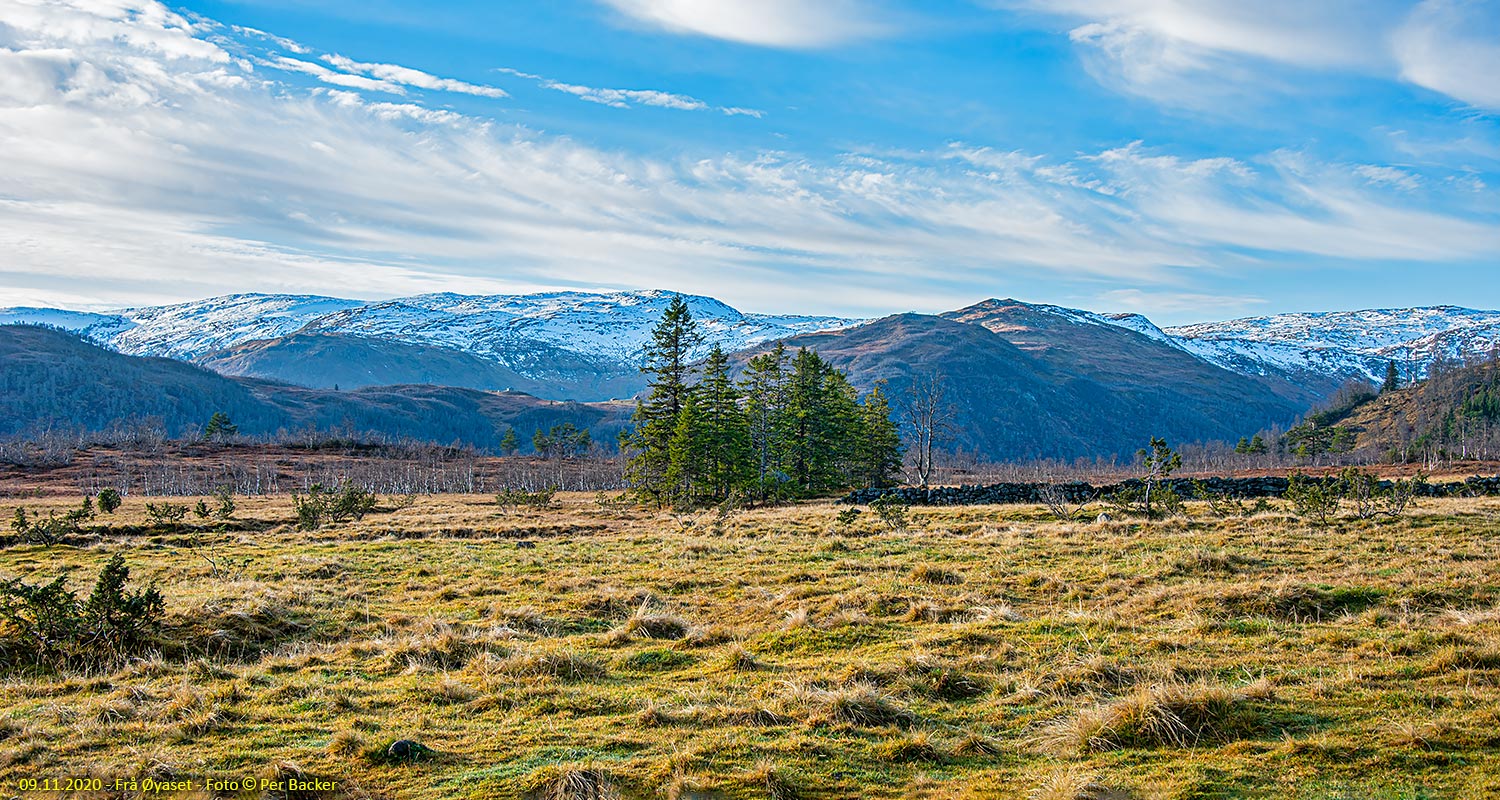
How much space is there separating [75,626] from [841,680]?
12.4 m

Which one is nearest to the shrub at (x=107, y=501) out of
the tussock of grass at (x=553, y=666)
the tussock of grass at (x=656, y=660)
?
the tussock of grass at (x=553, y=666)

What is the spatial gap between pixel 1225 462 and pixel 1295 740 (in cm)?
20038

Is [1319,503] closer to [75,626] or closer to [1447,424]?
[75,626]

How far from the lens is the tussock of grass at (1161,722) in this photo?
781 centimetres

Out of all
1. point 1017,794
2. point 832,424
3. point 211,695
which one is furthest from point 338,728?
point 832,424

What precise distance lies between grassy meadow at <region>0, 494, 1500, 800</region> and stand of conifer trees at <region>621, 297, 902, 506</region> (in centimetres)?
2990

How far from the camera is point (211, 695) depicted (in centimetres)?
1012

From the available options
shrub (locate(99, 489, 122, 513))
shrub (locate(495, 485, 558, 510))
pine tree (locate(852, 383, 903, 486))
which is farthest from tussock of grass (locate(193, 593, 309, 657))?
pine tree (locate(852, 383, 903, 486))

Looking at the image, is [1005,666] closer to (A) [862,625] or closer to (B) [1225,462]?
(A) [862,625]

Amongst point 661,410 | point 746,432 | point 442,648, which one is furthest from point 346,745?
point 661,410

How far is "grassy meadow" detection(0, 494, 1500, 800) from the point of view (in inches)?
289

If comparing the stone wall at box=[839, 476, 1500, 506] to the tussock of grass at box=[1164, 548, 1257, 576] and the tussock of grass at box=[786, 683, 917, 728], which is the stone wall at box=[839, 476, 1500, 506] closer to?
the tussock of grass at box=[1164, 548, 1257, 576]

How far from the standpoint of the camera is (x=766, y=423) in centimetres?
5550

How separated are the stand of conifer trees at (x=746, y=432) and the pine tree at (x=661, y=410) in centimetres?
7
